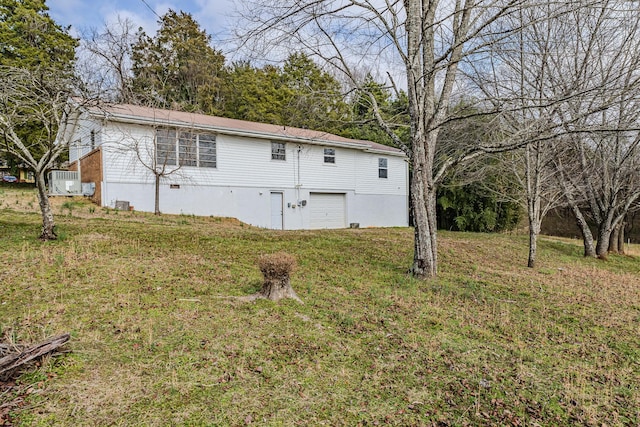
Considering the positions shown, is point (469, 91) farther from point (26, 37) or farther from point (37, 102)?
point (26, 37)

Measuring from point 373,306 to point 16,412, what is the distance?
144 inches

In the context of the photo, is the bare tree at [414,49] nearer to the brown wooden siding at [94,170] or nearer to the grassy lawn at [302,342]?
the grassy lawn at [302,342]

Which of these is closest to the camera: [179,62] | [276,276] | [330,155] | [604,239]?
[276,276]

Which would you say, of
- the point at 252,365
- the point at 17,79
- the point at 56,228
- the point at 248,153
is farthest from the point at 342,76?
the point at 248,153

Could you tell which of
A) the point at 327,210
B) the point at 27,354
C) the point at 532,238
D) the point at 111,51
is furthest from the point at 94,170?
the point at 532,238

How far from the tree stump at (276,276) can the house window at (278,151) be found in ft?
34.0

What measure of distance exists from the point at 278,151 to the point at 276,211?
8.01 feet

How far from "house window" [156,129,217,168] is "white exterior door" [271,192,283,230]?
2.72 meters

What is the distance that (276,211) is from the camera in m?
14.7

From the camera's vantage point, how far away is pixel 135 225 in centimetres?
882

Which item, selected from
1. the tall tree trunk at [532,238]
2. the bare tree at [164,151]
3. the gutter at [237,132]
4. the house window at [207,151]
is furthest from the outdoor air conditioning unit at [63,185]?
the tall tree trunk at [532,238]

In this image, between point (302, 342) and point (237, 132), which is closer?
point (302, 342)

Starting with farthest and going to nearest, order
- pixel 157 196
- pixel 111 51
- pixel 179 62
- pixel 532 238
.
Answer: pixel 179 62
pixel 111 51
pixel 157 196
pixel 532 238

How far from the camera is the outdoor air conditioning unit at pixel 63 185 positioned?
40.8 ft
